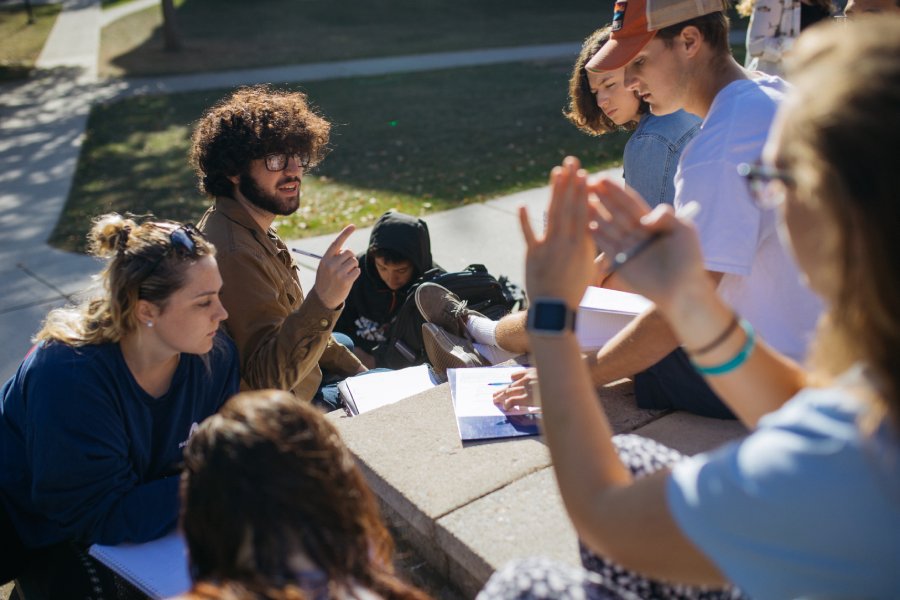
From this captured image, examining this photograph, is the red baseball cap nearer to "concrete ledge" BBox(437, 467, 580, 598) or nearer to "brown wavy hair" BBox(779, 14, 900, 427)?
"concrete ledge" BBox(437, 467, 580, 598)

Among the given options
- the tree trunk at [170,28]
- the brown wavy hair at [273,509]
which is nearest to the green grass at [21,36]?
the tree trunk at [170,28]

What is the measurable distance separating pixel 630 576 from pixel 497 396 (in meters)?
1.18

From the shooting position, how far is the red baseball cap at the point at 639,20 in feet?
8.89

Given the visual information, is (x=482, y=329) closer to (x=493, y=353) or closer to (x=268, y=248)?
(x=493, y=353)

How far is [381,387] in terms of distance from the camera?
3508 mm

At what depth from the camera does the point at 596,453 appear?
145 centimetres

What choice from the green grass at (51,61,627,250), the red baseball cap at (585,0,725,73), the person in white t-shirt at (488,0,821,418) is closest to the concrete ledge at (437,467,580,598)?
the person in white t-shirt at (488,0,821,418)

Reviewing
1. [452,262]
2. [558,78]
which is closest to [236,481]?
[452,262]

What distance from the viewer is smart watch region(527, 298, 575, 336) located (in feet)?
A: 4.93

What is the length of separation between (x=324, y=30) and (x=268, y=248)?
15.1 meters

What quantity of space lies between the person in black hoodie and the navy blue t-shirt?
1.86 meters

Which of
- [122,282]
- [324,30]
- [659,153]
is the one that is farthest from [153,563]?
[324,30]

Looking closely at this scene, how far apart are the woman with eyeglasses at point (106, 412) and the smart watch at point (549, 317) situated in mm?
1349

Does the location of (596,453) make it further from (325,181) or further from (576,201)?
(325,181)
